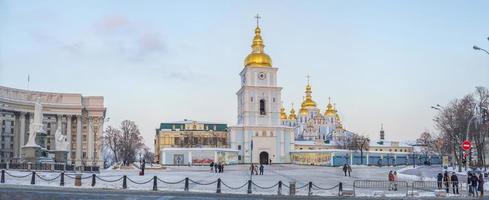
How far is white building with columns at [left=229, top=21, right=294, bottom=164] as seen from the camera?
121438 mm

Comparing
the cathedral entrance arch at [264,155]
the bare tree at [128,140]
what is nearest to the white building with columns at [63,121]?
the bare tree at [128,140]

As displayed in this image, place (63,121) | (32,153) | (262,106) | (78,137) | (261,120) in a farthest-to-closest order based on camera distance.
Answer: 1. (63,121)
2. (78,137)
3. (262,106)
4. (261,120)
5. (32,153)

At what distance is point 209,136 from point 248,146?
137 feet

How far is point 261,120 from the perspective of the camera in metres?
123

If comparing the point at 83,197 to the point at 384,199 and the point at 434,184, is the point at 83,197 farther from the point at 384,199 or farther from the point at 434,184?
the point at 434,184

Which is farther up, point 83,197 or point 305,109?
point 305,109

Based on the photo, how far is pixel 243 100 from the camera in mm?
124375

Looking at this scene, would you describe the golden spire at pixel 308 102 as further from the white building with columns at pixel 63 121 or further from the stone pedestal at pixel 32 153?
the stone pedestal at pixel 32 153

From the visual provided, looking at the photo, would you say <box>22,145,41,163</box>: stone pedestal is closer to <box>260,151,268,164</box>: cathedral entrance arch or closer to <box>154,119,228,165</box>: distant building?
<box>260,151,268,164</box>: cathedral entrance arch

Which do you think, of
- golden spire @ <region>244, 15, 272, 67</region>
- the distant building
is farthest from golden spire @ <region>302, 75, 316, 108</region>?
golden spire @ <region>244, 15, 272, 67</region>

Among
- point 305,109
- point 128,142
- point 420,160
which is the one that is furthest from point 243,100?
point 305,109

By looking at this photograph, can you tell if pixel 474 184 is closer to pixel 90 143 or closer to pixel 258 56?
pixel 258 56

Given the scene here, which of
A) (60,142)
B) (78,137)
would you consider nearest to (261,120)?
(78,137)

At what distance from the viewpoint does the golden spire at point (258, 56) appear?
409 feet
